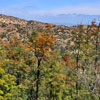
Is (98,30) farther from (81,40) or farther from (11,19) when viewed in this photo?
(11,19)

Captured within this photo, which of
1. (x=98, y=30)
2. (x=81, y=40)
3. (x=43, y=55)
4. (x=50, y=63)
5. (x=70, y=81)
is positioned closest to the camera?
(x=43, y=55)

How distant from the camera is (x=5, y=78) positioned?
11.7 meters

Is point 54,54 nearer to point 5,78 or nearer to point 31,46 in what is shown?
point 31,46

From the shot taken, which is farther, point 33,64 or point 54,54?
point 54,54

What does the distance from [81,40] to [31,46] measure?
784cm

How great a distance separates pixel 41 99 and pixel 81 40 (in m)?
10.6

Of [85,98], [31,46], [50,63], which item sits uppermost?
[31,46]

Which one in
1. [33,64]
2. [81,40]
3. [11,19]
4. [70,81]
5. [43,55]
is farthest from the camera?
[11,19]

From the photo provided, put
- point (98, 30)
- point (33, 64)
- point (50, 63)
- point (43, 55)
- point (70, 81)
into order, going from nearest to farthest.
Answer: point (43, 55) → point (33, 64) → point (50, 63) → point (98, 30) → point (70, 81)

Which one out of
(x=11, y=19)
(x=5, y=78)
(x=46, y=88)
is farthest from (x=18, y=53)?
(x=11, y=19)

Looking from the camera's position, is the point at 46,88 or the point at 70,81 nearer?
the point at 46,88

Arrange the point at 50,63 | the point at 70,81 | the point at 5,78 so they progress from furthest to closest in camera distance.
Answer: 1. the point at 70,81
2. the point at 50,63
3. the point at 5,78

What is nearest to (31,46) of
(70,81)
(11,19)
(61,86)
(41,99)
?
(61,86)

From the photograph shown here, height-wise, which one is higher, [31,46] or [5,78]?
[31,46]
